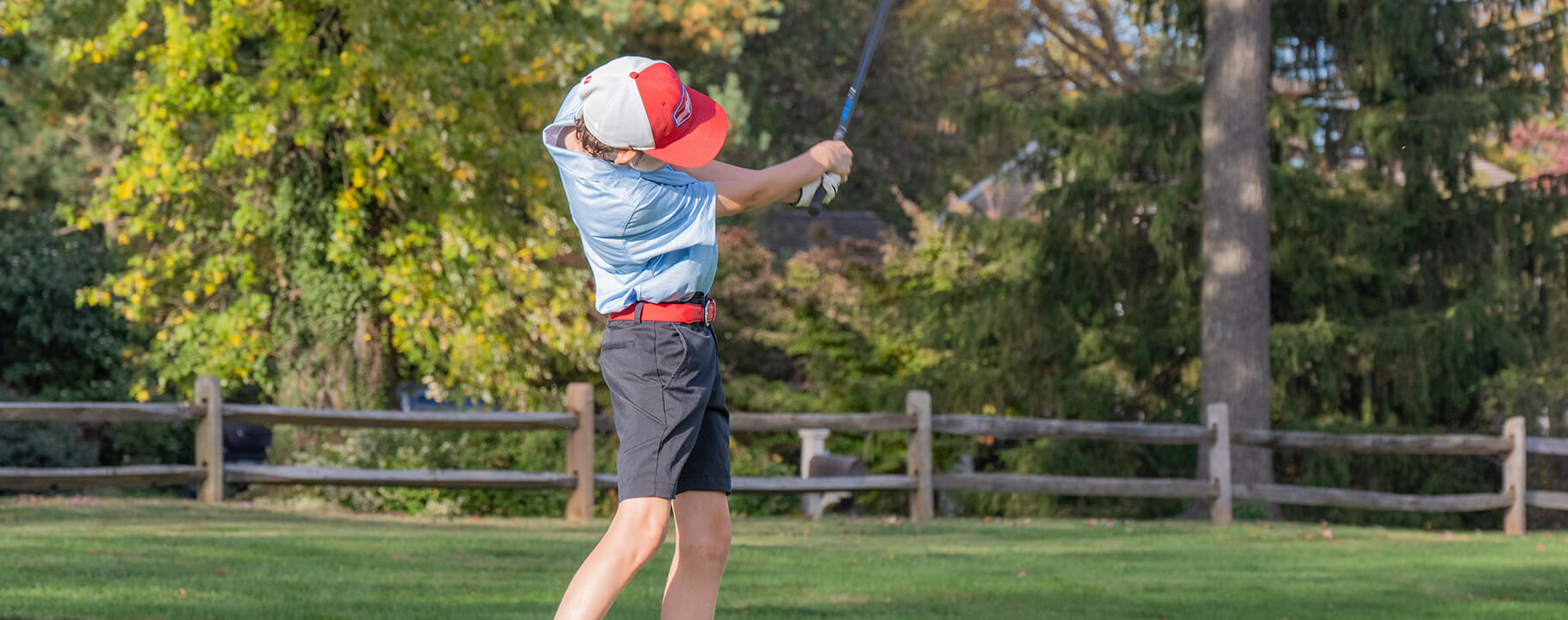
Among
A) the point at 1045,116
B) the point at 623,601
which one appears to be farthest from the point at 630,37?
the point at 623,601

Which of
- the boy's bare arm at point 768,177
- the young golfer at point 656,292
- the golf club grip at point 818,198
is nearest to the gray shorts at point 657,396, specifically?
the young golfer at point 656,292

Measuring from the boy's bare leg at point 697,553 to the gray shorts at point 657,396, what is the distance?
9 centimetres

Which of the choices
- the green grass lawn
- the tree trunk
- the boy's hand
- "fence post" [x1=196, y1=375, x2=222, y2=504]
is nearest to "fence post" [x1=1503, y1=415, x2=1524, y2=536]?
the green grass lawn

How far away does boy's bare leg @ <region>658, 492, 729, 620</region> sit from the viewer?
375 cm

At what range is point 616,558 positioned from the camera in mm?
3514

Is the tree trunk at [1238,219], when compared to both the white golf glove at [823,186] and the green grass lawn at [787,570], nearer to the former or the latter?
the green grass lawn at [787,570]

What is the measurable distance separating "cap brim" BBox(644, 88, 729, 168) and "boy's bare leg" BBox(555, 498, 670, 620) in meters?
0.78

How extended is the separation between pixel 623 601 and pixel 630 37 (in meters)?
19.4

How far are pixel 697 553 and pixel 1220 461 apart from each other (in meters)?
9.72

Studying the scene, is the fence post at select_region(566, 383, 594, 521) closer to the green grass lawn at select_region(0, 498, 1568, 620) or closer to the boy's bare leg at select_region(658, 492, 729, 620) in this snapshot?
the green grass lawn at select_region(0, 498, 1568, 620)

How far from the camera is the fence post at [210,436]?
35.9 feet

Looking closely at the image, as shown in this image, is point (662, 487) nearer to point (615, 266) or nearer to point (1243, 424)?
point (615, 266)

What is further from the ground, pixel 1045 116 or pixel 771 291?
pixel 1045 116

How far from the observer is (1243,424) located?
45.2 feet
